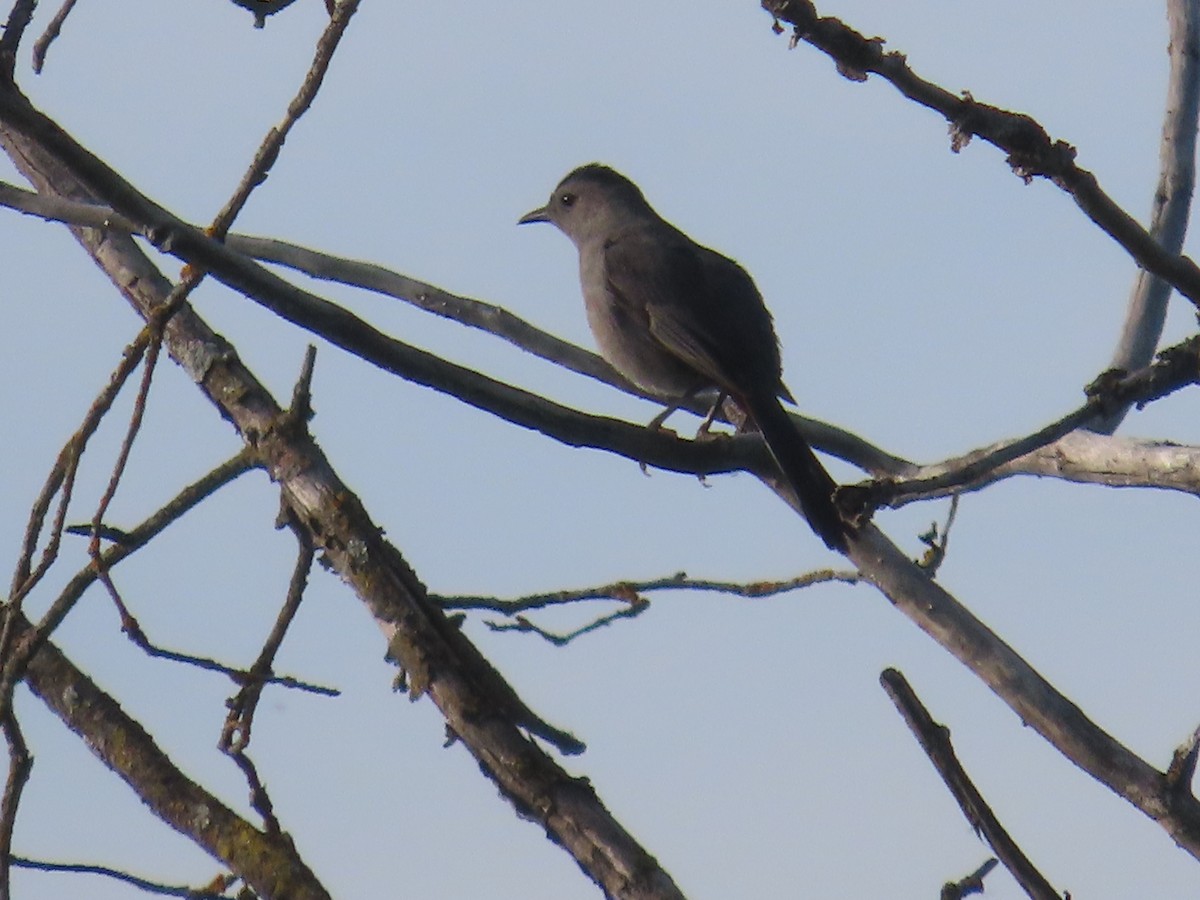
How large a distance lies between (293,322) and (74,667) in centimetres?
164

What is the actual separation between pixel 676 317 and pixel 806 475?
2131 mm

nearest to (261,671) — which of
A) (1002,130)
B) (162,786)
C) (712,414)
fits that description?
(162,786)

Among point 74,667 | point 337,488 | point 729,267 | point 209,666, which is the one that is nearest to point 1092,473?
point 337,488

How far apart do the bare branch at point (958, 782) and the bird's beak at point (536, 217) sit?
21.3 feet

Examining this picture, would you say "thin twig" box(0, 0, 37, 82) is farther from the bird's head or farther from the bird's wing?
the bird's head

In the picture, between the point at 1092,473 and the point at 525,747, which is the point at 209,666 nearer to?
the point at 525,747

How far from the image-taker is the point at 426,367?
130 inches

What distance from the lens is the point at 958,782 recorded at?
121 inches

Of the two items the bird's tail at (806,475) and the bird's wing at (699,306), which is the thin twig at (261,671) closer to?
the bird's tail at (806,475)

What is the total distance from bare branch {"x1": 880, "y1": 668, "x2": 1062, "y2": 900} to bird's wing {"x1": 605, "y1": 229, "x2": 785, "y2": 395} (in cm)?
348

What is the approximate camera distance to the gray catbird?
7.01 m

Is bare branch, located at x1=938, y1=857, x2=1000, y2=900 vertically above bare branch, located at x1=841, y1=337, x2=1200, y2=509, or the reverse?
bare branch, located at x1=841, y1=337, x2=1200, y2=509

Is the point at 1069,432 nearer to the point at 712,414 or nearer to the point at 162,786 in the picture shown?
the point at 162,786

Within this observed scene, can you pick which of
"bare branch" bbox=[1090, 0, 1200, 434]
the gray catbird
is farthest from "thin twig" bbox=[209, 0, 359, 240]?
"bare branch" bbox=[1090, 0, 1200, 434]
